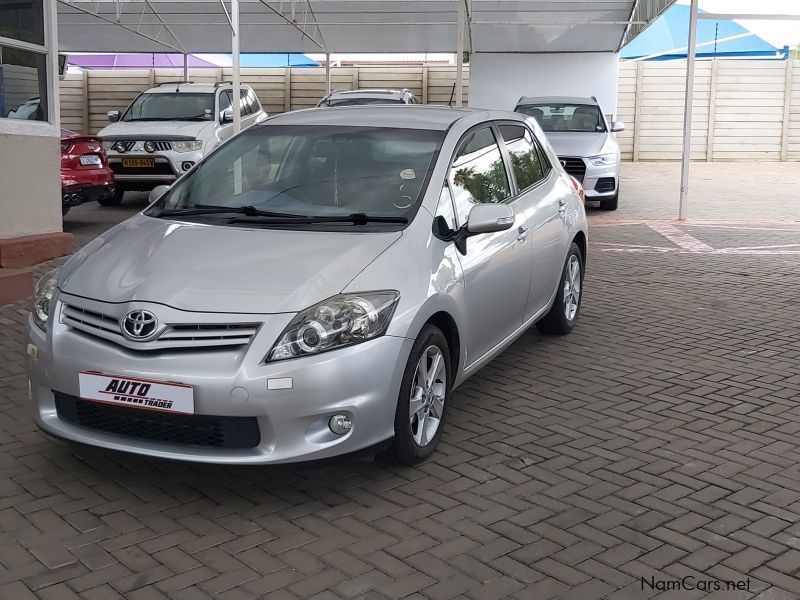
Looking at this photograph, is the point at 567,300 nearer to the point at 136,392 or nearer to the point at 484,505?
the point at 484,505

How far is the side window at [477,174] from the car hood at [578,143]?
8.75m

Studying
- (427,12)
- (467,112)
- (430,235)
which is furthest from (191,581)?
(427,12)

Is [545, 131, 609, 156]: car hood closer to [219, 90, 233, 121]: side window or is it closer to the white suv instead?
the white suv

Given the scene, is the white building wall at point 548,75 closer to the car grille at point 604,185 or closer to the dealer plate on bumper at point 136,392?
the car grille at point 604,185

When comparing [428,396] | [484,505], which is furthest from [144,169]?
[484,505]

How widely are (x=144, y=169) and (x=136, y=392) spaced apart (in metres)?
11.1

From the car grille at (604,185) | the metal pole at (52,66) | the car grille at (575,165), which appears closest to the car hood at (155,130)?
the metal pole at (52,66)

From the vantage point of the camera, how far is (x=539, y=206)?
595 centimetres

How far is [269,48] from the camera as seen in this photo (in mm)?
24594

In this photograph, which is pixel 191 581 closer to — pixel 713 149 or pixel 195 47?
pixel 195 47

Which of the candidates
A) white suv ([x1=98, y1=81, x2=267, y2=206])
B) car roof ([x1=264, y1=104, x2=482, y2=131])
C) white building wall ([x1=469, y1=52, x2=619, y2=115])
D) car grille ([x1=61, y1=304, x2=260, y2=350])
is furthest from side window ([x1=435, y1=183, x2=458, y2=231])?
white building wall ([x1=469, y1=52, x2=619, y2=115])

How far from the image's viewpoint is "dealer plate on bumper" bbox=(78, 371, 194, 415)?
3.72m

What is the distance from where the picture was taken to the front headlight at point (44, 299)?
4266mm

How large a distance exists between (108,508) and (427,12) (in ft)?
61.7
